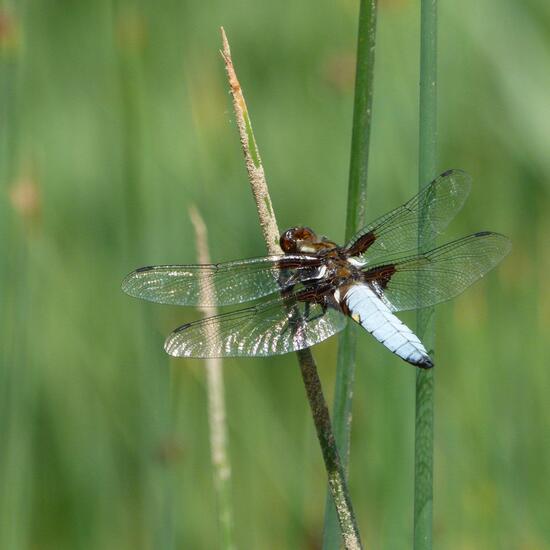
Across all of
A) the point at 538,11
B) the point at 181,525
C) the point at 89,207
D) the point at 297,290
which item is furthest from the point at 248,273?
the point at 538,11

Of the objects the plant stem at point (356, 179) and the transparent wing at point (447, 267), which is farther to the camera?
the transparent wing at point (447, 267)

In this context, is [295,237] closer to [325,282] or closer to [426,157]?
[325,282]

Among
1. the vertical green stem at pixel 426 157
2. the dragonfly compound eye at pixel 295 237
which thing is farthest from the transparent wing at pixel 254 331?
the vertical green stem at pixel 426 157

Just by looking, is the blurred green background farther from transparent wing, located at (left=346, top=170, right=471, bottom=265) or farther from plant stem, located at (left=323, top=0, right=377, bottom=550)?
plant stem, located at (left=323, top=0, right=377, bottom=550)

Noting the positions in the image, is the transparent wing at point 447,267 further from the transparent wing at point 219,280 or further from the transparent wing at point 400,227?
the transparent wing at point 219,280

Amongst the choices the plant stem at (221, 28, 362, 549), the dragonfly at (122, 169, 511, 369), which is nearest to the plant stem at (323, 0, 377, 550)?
the plant stem at (221, 28, 362, 549)
